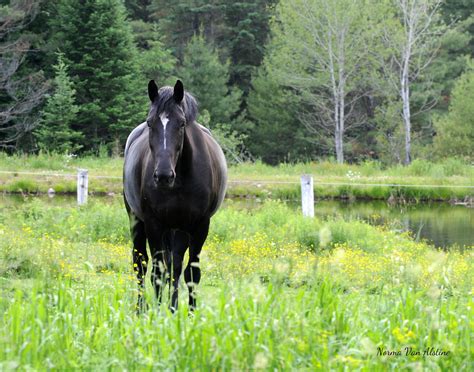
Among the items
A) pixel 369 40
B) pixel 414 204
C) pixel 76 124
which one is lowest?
pixel 414 204

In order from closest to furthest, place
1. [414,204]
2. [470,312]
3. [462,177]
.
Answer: [470,312] < [414,204] < [462,177]

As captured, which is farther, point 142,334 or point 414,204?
point 414,204

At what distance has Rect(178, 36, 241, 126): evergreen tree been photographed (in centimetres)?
3991

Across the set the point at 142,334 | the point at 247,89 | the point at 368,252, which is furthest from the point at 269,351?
the point at 247,89

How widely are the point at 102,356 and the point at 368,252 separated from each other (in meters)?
8.45

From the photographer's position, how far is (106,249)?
10219 mm

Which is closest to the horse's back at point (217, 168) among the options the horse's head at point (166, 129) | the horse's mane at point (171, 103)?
the horse's mane at point (171, 103)

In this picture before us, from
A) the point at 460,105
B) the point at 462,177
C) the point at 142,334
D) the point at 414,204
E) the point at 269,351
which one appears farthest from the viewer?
the point at 460,105

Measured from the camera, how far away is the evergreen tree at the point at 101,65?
34.2m

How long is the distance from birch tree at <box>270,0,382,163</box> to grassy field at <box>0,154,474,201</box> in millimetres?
A: 6730

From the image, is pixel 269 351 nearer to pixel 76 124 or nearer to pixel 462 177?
pixel 462 177

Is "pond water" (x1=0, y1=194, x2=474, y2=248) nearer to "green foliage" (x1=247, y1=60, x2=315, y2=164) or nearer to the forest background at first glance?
the forest background

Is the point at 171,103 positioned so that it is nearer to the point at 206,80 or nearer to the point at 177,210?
the point at 177,210

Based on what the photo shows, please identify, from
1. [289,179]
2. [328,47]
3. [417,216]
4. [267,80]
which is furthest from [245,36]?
[417,216]
